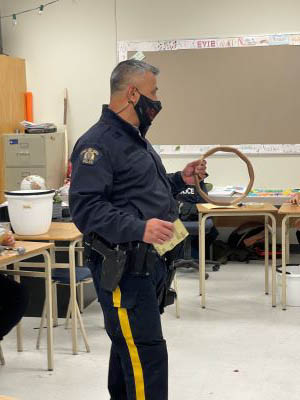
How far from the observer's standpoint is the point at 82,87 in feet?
21.8

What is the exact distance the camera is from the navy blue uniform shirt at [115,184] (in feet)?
6.40

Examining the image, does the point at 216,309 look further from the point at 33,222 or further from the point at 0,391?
the point at 0,391

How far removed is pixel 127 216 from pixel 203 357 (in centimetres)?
178

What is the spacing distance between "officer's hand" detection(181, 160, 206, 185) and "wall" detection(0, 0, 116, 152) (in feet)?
14.1

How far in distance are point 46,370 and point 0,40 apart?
446 centimetres

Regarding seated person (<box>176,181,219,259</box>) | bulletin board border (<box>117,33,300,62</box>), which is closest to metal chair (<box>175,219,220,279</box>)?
seated person (<box>176,181,219,259</box>)

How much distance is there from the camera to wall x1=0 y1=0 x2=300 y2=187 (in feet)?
20.3

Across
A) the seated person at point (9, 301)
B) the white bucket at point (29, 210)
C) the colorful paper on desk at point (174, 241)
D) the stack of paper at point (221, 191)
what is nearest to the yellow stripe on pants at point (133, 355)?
the colorful paper on desk at point (174, 241)

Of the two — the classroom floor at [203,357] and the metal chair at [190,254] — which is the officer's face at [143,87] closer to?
the classroom floor at [203,357]

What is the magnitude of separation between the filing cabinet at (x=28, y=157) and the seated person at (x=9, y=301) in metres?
3.04

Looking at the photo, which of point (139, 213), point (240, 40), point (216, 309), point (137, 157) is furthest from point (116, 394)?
point (240, 40)

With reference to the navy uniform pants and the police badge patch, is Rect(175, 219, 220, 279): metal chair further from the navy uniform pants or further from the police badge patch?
the police badge patch

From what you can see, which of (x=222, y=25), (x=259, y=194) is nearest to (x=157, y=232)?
(x=259, y=194)

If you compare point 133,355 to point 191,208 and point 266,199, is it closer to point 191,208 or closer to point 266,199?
point 191,208
